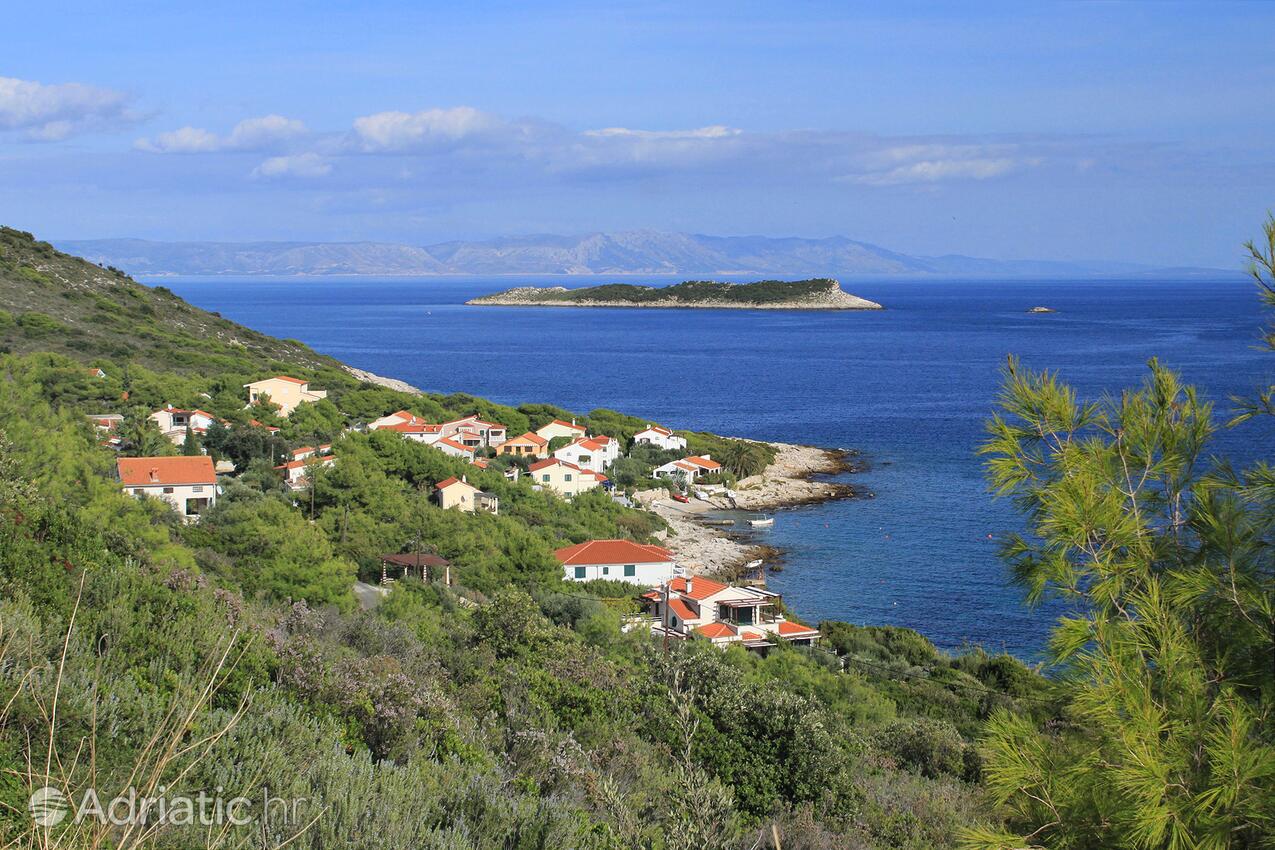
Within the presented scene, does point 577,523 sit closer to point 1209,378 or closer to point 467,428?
point 467,428

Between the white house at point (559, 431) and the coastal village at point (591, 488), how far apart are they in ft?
0.16

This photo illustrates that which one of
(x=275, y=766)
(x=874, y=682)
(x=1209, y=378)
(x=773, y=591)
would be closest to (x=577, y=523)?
(x=773, y=591)

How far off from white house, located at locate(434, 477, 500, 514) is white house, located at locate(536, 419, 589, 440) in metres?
12.1

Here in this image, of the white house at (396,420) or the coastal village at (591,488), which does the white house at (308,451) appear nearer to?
the coastal village at (591,488)

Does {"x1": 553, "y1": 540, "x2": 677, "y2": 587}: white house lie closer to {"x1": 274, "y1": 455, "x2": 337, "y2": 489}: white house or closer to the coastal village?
the coastal village

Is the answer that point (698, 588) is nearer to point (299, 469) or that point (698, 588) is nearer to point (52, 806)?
point (299, 469)

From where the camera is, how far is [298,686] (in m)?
5.87

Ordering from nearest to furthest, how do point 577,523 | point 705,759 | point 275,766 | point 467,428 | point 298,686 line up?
point 275,766, point 298,686, point 705,759, point 577,523, point 467,428

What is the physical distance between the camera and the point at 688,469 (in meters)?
37.4

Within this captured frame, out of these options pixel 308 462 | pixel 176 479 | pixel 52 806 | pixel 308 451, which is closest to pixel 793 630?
Result: pixel 308 462

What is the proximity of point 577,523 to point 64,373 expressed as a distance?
16582 mm

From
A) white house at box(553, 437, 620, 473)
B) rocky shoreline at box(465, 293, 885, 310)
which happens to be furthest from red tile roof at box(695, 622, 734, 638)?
rocky shoreline at box(465, 293, 885, 310)

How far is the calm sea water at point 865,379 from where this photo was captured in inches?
942

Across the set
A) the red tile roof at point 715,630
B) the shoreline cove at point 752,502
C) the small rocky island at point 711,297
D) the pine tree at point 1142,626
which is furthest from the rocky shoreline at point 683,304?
the pine tree at point 1142,626
